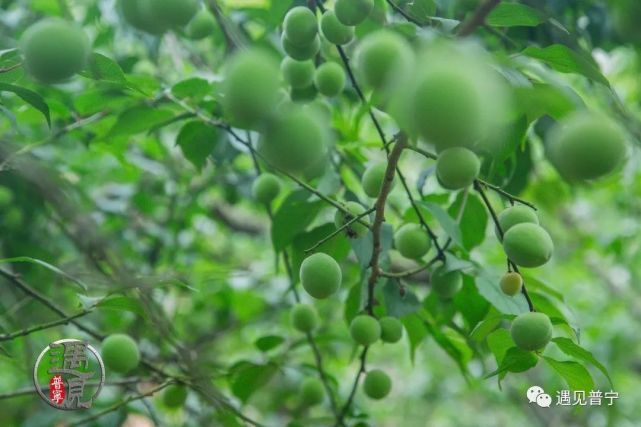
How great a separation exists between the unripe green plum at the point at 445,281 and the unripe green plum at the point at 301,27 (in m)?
0.45

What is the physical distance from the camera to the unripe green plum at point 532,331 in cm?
98

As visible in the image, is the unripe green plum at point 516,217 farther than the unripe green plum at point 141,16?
Yes

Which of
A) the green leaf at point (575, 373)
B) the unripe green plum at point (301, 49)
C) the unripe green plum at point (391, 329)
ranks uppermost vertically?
the unripe green plum at point (301, 49)

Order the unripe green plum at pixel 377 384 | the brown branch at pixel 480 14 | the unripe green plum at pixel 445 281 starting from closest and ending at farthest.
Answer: the brown branch at pixel 480 14, the unripe green plum at pixel 445 281, the unripe green plum at pixel 377 384

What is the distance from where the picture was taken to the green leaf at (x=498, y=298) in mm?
1172

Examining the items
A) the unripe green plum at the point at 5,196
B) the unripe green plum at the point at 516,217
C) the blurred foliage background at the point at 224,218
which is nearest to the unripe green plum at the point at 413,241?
the blurred foliage background at the point at 224,218

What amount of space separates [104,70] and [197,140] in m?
0.42

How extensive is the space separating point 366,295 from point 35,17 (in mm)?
1369

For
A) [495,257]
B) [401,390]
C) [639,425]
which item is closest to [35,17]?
[495,257]

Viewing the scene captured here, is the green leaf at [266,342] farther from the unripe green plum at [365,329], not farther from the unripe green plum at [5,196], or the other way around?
the unripe green plum at [5,196]

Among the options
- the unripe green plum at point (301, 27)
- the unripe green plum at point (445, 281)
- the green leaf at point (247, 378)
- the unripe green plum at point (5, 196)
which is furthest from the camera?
the unripe green plum at point (5, 196)

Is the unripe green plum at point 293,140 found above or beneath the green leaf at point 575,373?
above

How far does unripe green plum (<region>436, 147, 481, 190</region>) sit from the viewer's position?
0.74 metres

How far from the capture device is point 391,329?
1249mm
